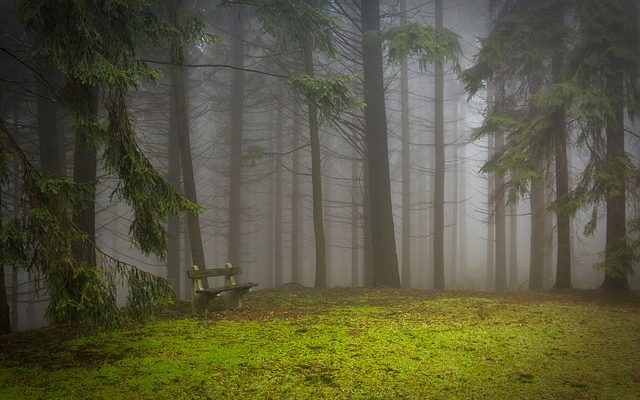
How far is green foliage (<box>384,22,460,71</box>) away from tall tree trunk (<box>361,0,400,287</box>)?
1941mm

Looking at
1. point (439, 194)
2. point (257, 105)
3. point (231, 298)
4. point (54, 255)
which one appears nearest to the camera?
point (54, 255)

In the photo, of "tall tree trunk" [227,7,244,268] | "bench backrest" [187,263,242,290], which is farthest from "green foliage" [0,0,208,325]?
"tall tree trunk" [227,7,244,268]

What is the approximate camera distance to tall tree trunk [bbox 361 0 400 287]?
13.5 m

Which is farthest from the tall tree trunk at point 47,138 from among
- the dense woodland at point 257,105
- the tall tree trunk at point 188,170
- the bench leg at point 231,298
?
the bench leg at point 231,298

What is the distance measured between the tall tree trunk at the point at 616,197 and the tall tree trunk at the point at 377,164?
218 inches

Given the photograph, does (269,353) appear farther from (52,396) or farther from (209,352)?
(52,396)

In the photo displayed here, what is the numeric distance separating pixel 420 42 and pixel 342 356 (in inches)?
320

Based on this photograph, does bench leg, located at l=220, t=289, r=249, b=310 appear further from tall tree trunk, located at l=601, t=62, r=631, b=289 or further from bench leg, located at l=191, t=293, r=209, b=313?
tall tree trunk, located at l=601, t=62, r=631, b=289

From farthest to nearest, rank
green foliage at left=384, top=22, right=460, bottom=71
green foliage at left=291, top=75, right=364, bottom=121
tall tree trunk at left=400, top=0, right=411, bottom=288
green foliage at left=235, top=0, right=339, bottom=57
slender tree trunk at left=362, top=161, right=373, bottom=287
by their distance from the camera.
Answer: tall tree trunk at left=400, top=0, right=411, bottom=288 → slender tree trunk at left=362, top=161, right=373, bottom=287 → green foliage at left=384, top=22, right=460, bottom=71 → green foliage at left=235, top=0, right=339, bottom=57 → green foliage at left=291, top=75, right=364, bottom=121

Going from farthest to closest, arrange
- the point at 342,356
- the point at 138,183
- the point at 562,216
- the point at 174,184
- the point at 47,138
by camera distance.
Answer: the point at 174,184, the point at 47,138, the point at 562,216, the point at 138,183, the point at 342,356

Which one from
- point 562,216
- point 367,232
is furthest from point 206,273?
point 367,232

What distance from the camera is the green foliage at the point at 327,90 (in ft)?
30.4

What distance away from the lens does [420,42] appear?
10820 mm

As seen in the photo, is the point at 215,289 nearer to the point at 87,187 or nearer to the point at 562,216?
the point at 87,187
